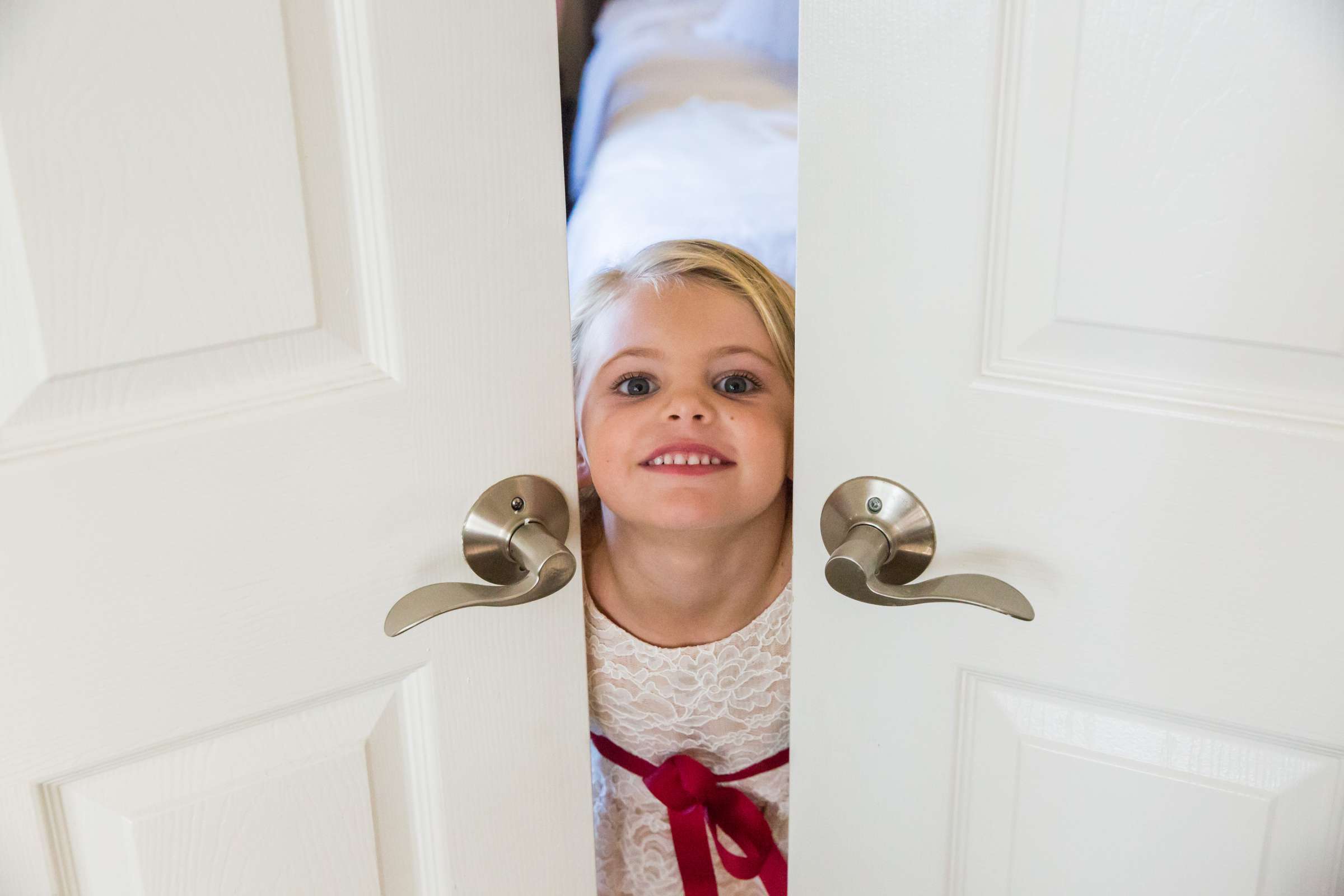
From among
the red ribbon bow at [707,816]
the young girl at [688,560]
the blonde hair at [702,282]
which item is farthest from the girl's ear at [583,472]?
the red ribbon bow at [707,816]

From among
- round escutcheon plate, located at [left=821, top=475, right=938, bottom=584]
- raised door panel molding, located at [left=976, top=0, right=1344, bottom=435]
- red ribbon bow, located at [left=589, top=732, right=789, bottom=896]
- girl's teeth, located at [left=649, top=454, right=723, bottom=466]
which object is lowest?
red ribbon bow, located at [left=589, top=732, right=789, bottom=896]

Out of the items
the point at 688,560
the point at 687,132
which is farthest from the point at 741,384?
the point at 687,132

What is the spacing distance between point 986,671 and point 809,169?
346 millimetres

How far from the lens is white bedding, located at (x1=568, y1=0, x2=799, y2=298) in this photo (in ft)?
4.59

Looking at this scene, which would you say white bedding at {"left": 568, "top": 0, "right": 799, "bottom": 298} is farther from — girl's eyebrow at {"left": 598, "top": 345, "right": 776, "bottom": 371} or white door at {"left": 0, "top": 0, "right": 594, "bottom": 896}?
white door at {"left": 0, "top": 0, "right": 594, "bottom": 896}

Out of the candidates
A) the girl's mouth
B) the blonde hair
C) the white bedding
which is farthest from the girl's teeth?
the white bedding

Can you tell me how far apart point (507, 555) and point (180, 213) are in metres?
0.29

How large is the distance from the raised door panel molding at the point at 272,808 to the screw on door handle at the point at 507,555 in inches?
2.9

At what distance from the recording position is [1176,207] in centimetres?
64

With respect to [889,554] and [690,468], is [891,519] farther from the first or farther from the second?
[690,468]

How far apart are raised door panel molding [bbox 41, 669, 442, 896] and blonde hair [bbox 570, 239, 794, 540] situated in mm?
309

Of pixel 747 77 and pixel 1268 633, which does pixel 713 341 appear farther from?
pixel 747 77

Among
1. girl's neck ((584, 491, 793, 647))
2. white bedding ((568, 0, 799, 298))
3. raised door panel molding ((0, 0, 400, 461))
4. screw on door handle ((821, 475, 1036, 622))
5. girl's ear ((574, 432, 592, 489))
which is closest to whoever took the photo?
raised door panel molding ((0, 0, 400, 461))

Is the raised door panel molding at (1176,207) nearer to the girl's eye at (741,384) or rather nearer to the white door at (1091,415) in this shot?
the white door at (1091,415)
